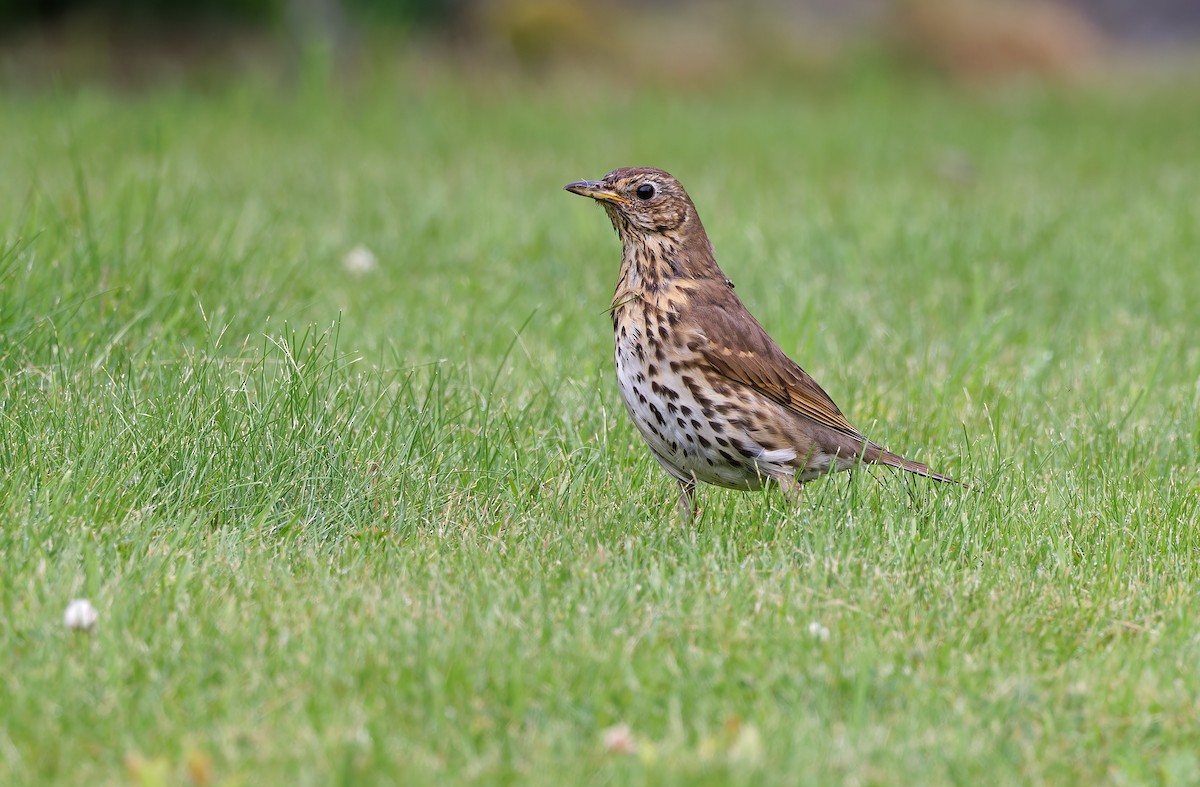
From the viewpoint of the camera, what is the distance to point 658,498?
471cm

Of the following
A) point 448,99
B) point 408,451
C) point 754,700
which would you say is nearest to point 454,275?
point 408,451

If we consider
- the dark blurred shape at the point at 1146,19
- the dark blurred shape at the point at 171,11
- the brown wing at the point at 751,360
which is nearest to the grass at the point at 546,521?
the brown wing at the point at 751,360

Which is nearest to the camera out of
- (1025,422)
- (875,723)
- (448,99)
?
(875,723)

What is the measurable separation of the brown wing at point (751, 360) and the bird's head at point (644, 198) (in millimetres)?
257

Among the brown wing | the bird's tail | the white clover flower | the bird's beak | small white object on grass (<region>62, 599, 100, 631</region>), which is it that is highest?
the bird's beak

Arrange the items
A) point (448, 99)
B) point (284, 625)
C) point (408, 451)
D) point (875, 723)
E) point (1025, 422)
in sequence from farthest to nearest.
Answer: point (448, 99) → point (1025, 422) → point (408, 451) → point (284, 625) → point (875, 723)

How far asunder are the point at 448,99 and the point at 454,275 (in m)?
5.49

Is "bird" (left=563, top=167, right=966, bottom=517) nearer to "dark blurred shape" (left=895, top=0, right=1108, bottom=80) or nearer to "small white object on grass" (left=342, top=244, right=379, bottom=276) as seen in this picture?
"small white object on grass" (left=342, top=244, right=379, bottom=276)

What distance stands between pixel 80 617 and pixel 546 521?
4.22 feet

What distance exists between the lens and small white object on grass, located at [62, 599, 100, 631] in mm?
3486

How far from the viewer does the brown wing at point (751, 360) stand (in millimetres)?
4629

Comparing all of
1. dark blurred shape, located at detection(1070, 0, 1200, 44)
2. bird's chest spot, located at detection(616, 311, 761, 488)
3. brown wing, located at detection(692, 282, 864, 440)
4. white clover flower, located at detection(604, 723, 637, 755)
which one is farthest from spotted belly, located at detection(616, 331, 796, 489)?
dark blurred shape, located at detection(1070, 0, 1200, 44)

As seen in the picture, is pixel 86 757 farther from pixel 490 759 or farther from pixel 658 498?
pixel 658 498

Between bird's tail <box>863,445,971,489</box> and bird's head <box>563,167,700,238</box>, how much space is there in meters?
0.90
